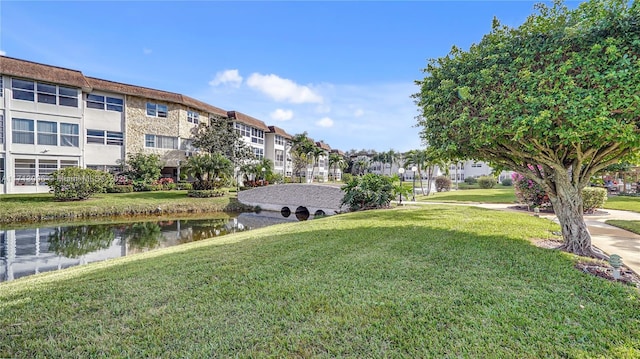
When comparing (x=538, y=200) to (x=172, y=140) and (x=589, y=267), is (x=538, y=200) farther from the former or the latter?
(x=172, y=140)

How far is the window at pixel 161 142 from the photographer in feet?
92.8

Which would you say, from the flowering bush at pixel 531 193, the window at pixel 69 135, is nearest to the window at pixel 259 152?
the window at pixel 69 135

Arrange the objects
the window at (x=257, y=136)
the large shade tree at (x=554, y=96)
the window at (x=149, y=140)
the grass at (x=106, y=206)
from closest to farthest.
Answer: the large shade tree at (x=554, y=96) < the grass at (x=106, y=206) < the window at (x=149, y=140) < the window at (x=257, y=136)

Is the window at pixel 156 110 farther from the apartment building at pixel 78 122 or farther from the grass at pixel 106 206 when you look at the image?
the grass at pixel 106 206

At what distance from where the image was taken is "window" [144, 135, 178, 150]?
1113 inches

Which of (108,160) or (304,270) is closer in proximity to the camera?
(304,270)

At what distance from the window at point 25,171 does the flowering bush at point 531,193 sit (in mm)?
31941

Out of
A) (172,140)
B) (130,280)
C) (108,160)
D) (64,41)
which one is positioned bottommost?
(130,280)

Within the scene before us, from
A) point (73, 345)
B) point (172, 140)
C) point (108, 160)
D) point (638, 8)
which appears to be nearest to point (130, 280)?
point (73, 345)

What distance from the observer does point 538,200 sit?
607 inches

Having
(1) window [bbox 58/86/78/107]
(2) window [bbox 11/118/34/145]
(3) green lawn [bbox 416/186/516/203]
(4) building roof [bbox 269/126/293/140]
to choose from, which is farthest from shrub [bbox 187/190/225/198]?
(4) building roof [bbox 269/126/293/140]

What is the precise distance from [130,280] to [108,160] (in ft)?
84.4

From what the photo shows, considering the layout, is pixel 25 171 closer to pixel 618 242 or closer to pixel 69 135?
pixel 69 135

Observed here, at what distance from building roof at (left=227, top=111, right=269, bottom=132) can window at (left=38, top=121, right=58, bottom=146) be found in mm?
16032
